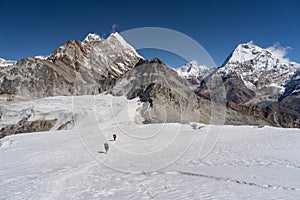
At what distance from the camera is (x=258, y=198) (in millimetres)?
8156

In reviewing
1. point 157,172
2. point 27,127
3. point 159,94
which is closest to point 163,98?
point 159,94

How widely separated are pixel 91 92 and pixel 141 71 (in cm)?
2742

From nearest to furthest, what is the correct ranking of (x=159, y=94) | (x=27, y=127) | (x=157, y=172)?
(x=157, y=172), (x=27, y=127), (x=159, y=94)

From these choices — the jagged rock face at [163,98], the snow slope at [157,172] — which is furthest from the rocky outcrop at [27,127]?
the snow slope at [157,172]

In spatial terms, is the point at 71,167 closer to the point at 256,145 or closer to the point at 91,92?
the point at 256,145

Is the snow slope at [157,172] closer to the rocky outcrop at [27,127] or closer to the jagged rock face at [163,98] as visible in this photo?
the jagged rock face at [163,98]

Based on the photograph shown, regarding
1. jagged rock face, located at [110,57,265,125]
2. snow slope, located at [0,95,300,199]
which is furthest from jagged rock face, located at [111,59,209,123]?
snow slope, located at [0,95,300,199]

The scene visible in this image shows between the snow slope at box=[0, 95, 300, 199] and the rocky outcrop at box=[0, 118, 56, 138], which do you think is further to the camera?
the rocky outcrop at box=[0, 118, 56, 138]

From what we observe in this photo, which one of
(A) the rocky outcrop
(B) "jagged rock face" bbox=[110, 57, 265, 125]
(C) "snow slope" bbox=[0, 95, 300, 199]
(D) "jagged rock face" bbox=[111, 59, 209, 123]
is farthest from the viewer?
(B) "jagged rock face" bbox=[110, 57, 265, 125]

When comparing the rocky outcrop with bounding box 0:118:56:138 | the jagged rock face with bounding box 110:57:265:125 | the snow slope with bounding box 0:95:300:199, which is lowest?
the snow slope with bounding box 0:95:300:199

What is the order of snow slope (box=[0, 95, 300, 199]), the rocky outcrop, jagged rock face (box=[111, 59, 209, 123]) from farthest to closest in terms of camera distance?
jagged rock face (box=[111, 59, 209, 123]) → the rocky outcrop → snow slope (box=[0, 95, 300, 199])

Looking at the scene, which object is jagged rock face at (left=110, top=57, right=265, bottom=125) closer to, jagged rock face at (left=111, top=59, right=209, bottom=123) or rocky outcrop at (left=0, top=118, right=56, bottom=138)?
jagged rock face at (left=111, top=59, right=209, bottom=123)

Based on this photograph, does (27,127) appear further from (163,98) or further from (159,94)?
(163,98)

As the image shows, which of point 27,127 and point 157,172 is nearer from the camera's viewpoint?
point 157,172
